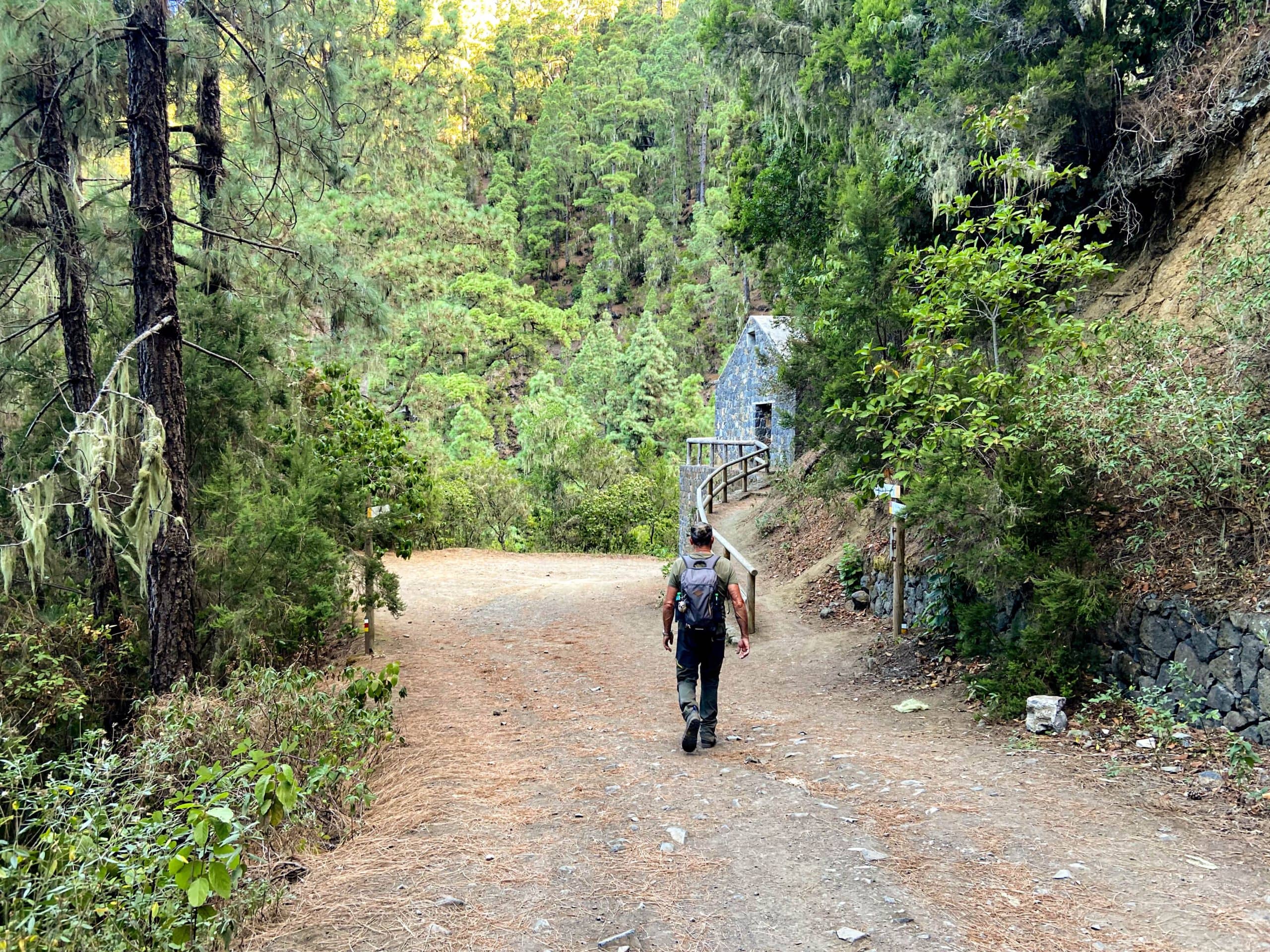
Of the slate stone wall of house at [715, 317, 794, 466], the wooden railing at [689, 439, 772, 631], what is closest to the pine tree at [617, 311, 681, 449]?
the slate stone wall of house at [715, 317, 794, 466]

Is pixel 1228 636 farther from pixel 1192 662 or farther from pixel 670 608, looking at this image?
pixel 670 608

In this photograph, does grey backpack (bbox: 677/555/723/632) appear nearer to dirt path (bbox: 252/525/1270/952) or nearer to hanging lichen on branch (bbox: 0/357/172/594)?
dirt path (bbox: 252/525/1270/952)

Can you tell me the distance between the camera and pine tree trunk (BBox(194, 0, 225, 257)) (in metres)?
8.75

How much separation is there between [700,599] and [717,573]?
27cm

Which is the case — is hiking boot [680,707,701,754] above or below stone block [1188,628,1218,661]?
below

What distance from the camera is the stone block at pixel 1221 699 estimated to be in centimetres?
498

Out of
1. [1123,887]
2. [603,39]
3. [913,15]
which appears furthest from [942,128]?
[603,39]

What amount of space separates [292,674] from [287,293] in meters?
4.72

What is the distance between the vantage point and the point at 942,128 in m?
10.5

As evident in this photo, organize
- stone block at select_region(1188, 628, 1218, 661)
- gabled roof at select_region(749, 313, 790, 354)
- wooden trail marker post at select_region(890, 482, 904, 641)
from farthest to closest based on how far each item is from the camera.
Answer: gabled roof at select_region(749, 313, 790, 354)
wooden trail marker post at select_region(890, 482, 904, 641)
stone block at select_region(1188, 628, 1218, 661)

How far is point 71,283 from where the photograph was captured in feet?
26.9

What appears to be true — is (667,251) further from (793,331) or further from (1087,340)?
(1087,340)

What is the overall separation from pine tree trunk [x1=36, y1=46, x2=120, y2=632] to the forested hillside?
0.04 metres

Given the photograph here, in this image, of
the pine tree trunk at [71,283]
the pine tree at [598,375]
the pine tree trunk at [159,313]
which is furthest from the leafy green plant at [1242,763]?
the pine tree at [598,375]
